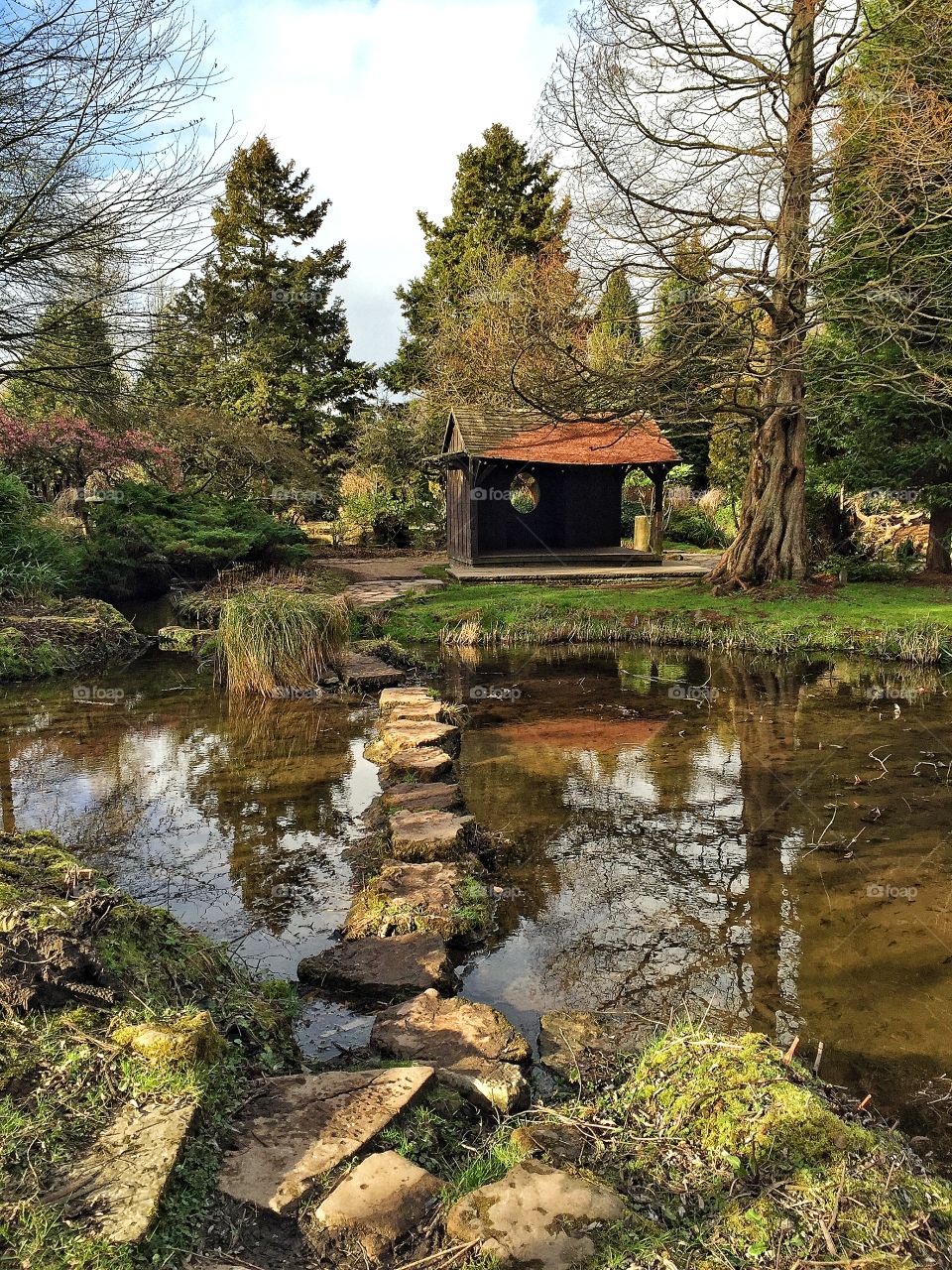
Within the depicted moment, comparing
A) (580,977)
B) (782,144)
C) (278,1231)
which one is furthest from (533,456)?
(278,1231)

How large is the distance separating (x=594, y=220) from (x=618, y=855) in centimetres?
1066

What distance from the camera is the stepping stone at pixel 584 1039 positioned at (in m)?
2.99

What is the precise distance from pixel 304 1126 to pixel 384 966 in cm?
139

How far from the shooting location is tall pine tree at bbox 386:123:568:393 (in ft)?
101

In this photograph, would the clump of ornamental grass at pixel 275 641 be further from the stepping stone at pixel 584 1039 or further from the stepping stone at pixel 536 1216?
the stepping stone at pixel 536 1216

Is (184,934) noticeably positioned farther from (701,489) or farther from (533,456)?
(701,489)

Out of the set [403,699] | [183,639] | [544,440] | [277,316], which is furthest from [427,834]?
[277,316]

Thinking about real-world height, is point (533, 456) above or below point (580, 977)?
above

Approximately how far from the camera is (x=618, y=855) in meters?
5.16

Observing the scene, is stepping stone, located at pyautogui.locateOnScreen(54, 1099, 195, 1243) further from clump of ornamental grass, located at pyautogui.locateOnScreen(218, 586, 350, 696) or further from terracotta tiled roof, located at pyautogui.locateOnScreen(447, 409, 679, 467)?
terracotta tiled roof, located at pyautogui.locateOnScreen(447, 409, 679, 467)

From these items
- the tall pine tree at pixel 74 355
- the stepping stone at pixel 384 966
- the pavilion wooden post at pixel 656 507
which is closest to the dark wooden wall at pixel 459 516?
the pavilion wooden post at pixel 656 507

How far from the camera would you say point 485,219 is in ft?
100
